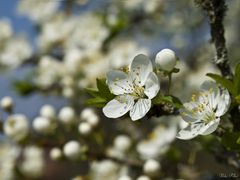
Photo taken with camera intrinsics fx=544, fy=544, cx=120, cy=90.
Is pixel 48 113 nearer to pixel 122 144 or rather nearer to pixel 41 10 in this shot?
pixel 122 144

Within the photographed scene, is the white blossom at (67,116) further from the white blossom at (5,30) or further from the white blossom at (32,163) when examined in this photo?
the white blossom at (5,30)

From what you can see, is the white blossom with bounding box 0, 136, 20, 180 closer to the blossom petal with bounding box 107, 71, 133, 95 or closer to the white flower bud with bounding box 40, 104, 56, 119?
the white flower bud with bounding box 40, 104, 56, 119

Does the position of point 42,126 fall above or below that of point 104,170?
above

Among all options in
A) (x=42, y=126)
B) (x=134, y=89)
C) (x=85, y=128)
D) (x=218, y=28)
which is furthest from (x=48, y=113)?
(x=218, y=28)

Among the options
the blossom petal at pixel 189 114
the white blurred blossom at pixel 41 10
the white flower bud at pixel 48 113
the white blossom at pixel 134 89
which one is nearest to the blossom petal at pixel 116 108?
the white blossom at pixel 134 89

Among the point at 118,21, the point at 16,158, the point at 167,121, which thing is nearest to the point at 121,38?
the point at 118,21

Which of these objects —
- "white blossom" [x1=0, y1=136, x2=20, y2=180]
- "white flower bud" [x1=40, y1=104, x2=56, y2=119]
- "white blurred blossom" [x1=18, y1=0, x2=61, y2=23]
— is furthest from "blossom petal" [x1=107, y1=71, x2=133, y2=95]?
"white blurred blossom" [x1=18, y1=0, x2=61, y2=23]
